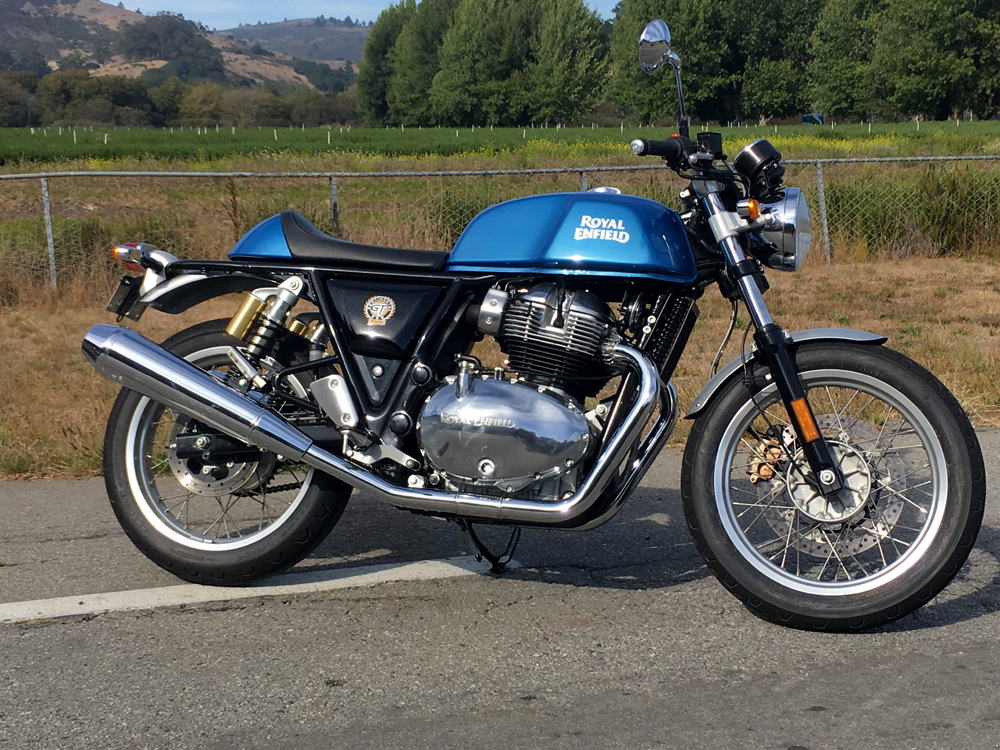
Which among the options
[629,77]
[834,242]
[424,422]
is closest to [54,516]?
[424,422]

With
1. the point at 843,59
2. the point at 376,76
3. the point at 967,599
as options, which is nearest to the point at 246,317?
the point at 967,599

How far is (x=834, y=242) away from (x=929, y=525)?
10.5 m

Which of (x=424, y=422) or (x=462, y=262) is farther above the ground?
(x=462, y=262)

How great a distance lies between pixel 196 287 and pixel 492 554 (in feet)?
4.48

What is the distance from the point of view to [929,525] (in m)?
3.08

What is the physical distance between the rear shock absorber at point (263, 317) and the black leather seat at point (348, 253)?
11 centimetres

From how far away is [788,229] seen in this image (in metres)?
3.08

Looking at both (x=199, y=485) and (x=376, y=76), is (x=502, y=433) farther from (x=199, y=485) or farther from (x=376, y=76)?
(x=376, y=76)

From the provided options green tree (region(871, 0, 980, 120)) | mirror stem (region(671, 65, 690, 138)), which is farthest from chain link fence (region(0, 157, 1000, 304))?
green tree (region(871, 0, 980, 120))

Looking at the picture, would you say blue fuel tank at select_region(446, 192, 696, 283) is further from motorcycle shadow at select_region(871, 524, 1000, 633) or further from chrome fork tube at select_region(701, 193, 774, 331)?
motorcycle shadow at select_region(871, 524, 1000, 633)

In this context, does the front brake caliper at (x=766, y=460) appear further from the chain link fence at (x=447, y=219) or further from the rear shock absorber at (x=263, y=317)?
the chain link fence at (x=447, y=219)

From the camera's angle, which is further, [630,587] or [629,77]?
[629,77]

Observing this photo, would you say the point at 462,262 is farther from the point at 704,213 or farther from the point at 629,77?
the point at 629,77

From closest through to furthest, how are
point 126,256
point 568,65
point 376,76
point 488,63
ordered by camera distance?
point 126,256, point 568,65, point 488,63, point 376,76
